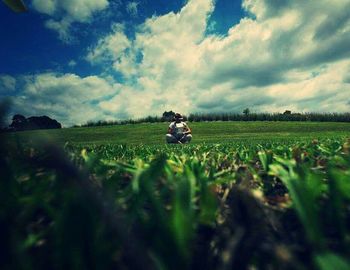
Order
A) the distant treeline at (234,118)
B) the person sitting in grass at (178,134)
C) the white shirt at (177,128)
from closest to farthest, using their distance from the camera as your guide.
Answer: the person sitting in grass at (178,134)
the white shirt at (177,128)
the distant treeline at (234,118)

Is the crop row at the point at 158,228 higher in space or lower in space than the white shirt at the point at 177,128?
higher

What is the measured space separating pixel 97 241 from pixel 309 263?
48 centimetres

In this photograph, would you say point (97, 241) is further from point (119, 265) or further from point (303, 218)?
point (303, 218)

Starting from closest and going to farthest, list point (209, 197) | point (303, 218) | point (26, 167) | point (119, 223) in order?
point (119, 223), point (303, 218), point (209, 197), point (26, 167)

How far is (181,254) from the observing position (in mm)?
616

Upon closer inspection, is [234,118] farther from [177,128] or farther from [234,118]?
Answer: [177,128]

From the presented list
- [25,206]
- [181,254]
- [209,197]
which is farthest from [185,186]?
[25,206]

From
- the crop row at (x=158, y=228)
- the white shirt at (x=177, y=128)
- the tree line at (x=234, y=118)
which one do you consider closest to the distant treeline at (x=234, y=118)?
the tree line at (x=234, y=118)

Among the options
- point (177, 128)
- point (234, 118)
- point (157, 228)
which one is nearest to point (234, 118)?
point (234, 118)

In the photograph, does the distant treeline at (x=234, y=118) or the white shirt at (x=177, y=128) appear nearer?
the white shirt at (x=177, y=128)

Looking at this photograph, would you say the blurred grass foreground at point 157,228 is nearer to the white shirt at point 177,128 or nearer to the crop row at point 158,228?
the crop row at point 158,228

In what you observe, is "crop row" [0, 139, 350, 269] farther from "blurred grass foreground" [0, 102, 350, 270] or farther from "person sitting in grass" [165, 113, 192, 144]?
"person sitting in grass" [165, 113, 192, 144]

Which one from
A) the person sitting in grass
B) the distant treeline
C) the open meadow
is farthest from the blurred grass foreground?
the distant treeline

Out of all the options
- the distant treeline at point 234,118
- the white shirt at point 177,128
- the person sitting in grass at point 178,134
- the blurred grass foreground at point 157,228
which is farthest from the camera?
the distant treeline at point 234,118
